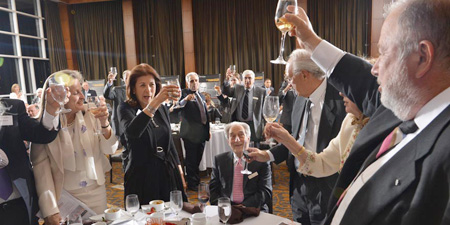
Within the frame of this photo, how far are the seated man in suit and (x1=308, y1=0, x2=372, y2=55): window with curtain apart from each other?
819cm

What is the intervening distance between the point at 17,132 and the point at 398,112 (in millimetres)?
2073

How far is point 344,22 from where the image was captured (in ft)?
31.7

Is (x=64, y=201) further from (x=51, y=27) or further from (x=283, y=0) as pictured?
(x=51, y=27)

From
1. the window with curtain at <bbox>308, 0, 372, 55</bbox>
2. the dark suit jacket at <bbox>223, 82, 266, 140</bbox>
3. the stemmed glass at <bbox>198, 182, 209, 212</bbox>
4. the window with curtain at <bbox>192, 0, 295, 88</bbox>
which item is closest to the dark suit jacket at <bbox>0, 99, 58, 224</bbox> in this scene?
the stemmed glass at <bbox>198, 182, 209, 212</bbox>

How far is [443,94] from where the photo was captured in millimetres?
747

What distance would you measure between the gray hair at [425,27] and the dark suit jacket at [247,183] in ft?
6.45

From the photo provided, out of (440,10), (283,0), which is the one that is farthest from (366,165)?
(283,0)

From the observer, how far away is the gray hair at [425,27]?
2.40 ft

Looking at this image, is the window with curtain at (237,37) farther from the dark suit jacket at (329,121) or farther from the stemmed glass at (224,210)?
the stemmed glass at (224,210)

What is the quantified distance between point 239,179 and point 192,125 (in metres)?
2.40

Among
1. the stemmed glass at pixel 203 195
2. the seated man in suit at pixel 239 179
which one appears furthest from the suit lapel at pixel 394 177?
the seated man in suit at pixel 239 179

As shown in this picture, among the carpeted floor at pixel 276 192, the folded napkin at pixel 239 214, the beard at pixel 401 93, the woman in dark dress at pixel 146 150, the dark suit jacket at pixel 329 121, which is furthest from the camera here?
the carpeted floor at pixel 276 192

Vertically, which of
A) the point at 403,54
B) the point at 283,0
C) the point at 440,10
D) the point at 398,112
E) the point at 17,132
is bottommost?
the point at 17,132

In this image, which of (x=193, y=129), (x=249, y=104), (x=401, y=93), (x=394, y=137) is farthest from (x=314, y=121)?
(x=249, y=104)
